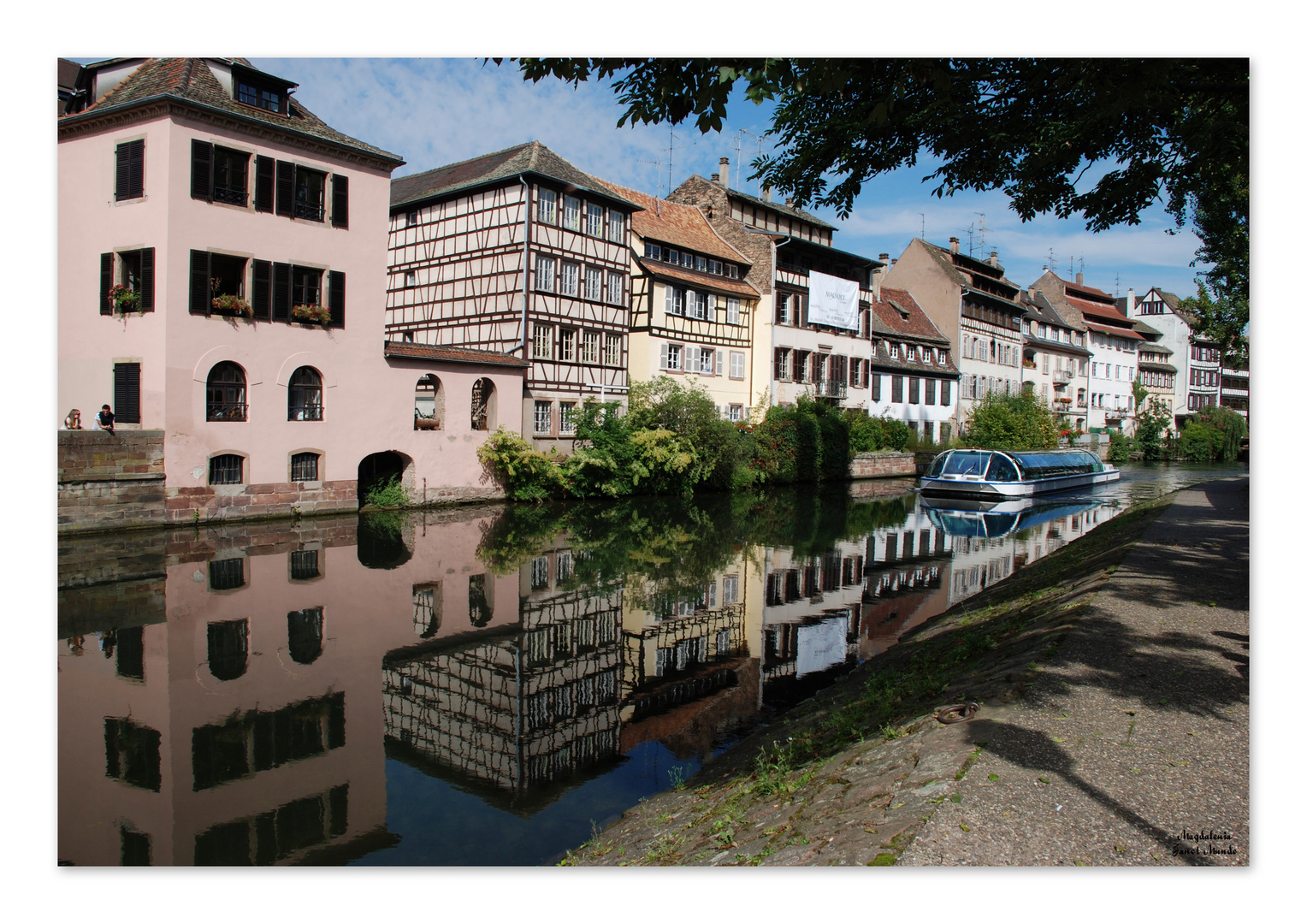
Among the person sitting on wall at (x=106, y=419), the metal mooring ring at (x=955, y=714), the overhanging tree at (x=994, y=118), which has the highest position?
the overhanging tree at (x=994, y=118)

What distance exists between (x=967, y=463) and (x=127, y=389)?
28152mm

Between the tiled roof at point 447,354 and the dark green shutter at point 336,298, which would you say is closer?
the dark green shutter at point 336,298

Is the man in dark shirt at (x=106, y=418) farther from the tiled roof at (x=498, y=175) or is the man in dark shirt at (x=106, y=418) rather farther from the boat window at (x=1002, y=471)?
the boat window at (x=1002, y=471)

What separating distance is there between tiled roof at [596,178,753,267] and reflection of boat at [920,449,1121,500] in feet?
43.3

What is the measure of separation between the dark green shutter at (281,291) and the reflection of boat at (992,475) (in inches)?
923

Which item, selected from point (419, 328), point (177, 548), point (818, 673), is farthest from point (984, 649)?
point (419, 328)

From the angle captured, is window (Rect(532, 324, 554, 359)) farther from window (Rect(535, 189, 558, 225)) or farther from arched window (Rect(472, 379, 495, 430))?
window (Rect(535, 189, 558, 225))

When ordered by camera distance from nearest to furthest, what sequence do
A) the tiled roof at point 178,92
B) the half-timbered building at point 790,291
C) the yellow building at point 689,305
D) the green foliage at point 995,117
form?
the green foliage at point 995,117 → the tiled roof at point 178,92 → the yellow building at point 689,305 → the half-timbered building at point 790,291

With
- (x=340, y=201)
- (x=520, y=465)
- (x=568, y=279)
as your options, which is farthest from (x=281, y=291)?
(x=568, y=279)

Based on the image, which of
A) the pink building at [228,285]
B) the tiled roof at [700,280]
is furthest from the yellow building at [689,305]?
the pink building at [228,285]

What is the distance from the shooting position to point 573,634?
10.5 meters

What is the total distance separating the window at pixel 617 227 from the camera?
31750 mm

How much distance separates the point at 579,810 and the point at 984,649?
3.94 meters

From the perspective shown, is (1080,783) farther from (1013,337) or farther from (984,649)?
(1013,337)
